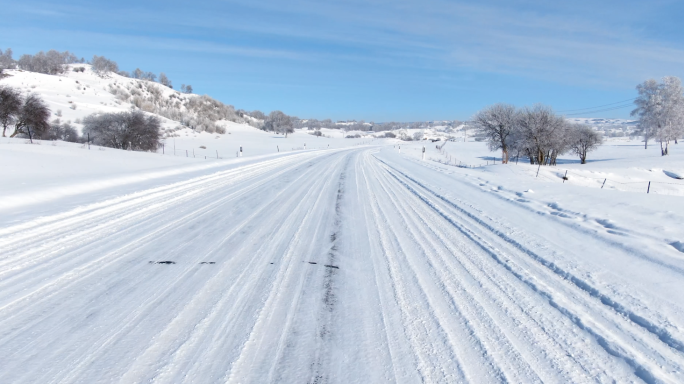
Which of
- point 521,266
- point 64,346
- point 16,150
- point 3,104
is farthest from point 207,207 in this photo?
point 3,104

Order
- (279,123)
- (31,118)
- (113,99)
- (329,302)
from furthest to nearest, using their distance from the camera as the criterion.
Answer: (279,123)
(113,99)
(31,118)
(329,302)

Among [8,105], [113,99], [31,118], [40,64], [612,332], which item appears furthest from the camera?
[40,64]

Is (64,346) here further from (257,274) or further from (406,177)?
(406,177)

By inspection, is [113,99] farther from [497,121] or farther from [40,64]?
[497,121]

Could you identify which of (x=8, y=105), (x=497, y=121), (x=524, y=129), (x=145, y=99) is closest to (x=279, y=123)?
(x=145, y=99)

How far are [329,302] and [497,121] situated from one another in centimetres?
4841

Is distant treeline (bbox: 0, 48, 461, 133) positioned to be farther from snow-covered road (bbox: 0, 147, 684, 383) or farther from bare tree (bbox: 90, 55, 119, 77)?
snow-covered road (bbox: 0, 147, 684, 383)

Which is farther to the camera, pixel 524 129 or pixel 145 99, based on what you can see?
pixel 145 99

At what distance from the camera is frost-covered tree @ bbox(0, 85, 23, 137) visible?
30.4 m

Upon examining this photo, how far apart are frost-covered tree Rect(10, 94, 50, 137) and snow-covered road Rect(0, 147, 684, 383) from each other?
31834 mm

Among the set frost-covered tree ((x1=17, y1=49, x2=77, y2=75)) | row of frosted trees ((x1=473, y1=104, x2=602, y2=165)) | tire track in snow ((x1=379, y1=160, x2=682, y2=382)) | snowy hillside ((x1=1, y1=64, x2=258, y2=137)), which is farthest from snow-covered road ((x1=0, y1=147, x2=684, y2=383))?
frost-covered tree ((x1=17, y1=49, x2=77, y2=75))

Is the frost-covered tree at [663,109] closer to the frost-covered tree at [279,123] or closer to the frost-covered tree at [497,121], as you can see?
the frost-covered tree at [497,121]

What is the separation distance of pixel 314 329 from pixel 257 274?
163 centimetres

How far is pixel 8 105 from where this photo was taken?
30656mm
